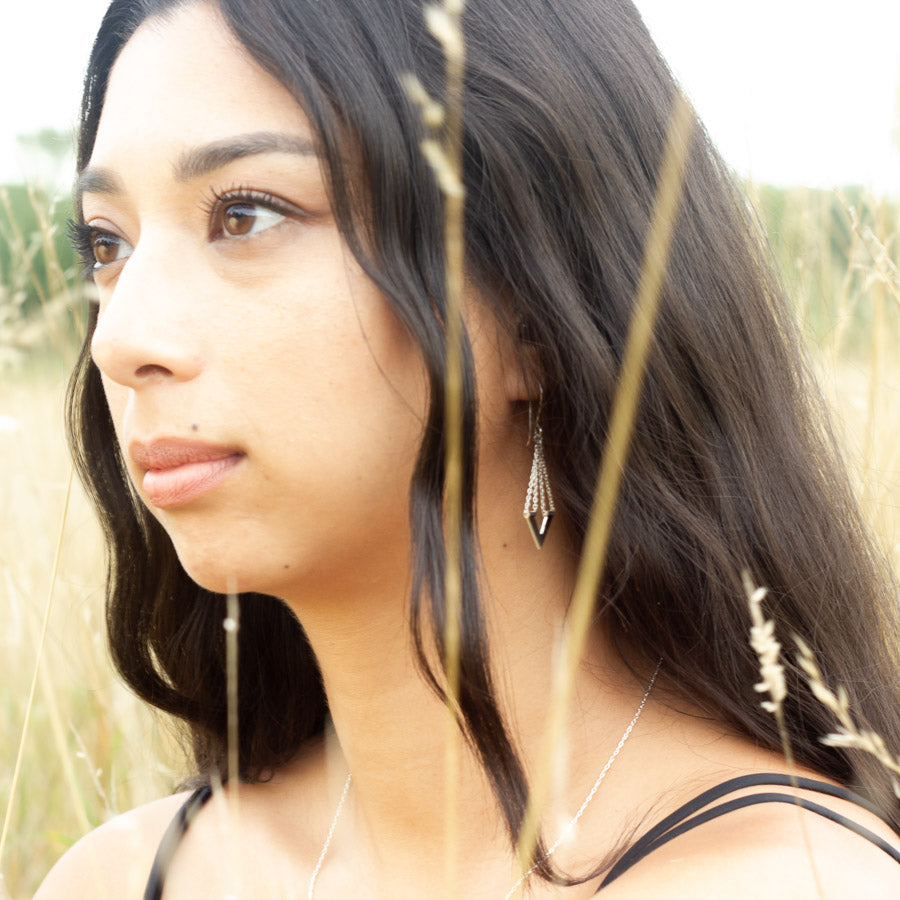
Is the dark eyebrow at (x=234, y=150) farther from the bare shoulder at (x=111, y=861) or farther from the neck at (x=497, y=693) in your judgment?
the bare shoulder at (x=111, y=861)

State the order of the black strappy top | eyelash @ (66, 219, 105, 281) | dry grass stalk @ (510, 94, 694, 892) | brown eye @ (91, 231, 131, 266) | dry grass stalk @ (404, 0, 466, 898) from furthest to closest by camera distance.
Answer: eyelash @ (66, 219, 105, 281), brown eye @ (91, 231, 131, 266), dry grass stalk @ (510, 94, 694, 892), the black strappy top, dry grass stalk @ (404, 0, 466, 898)

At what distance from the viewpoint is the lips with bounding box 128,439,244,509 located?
1509 mm

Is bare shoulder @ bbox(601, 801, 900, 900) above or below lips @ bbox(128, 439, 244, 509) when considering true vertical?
below

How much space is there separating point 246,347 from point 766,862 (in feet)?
2.92

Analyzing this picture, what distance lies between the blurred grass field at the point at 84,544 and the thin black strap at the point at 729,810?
793 mm

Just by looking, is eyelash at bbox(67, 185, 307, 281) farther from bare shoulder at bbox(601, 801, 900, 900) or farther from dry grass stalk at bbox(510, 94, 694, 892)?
bare shoulder at bbox(601, 801, 900, 900)

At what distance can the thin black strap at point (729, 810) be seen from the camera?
1.45 meters

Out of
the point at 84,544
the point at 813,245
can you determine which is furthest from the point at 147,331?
the point at 84,544

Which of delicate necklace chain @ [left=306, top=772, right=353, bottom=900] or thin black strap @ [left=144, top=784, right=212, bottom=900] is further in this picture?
thin black strap @ [left=144, top=784, right=212, bottom=900]

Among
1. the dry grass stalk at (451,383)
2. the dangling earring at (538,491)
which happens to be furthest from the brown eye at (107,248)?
the dangling earring at (538,491)

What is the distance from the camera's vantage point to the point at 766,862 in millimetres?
1348

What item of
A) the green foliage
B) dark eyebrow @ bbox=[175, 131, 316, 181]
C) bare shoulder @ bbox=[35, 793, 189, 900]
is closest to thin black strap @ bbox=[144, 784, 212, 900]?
bare shoulder @ bbox=[35, 793, 189, 900]

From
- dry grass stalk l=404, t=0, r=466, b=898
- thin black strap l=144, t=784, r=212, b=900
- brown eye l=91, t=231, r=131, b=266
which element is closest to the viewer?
dry grass stalk l=404, t=0, r=466, b=898

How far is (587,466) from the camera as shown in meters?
1.65
